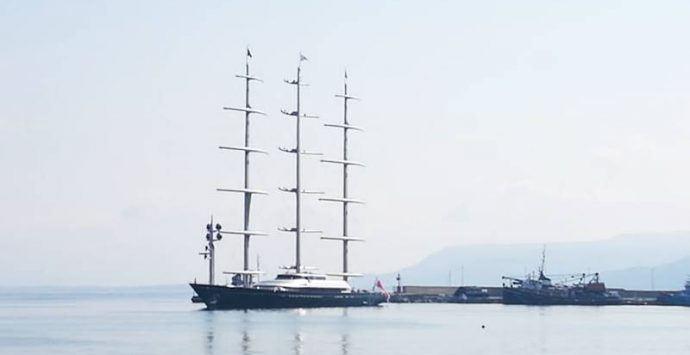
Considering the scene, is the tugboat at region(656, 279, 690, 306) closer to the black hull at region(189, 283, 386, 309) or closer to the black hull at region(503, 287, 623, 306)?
the black hull at region(503, 287, 623, 306)

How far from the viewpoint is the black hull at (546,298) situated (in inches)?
7180

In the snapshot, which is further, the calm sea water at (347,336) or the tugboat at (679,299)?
the tugboat at (679,299)

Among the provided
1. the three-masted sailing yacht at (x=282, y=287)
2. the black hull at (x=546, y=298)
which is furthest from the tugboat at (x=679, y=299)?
the three-masted sailing yacht at (x=282, y=287)

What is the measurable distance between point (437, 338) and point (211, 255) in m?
53.5

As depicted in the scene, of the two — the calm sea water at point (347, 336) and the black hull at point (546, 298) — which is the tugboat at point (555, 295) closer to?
the black hull at point (546, 298)

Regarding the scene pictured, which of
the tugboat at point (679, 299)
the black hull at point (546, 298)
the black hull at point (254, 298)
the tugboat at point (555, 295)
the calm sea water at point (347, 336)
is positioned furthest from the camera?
the tugboat at point (679, 299)

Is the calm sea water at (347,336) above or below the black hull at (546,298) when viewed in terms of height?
below

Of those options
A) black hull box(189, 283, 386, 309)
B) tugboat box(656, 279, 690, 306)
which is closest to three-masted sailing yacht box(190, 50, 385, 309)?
black hull box(189, 283, 386, 309)

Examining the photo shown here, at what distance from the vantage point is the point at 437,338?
92.0 metres

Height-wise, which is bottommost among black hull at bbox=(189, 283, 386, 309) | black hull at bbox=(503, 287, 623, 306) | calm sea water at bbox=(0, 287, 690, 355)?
calm sea water at bbox=(0, 287, 690, 355)

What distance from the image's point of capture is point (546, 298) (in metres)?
182

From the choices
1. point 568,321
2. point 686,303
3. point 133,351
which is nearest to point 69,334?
point 133,351

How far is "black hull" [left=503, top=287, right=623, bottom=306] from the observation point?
18238 centimetres

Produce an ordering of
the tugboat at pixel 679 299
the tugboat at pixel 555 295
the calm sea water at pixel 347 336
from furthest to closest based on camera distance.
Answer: the tugboat at pixel 679 299, the tugboat at pixel 555 295, the calm sea water at pixel 347 336
